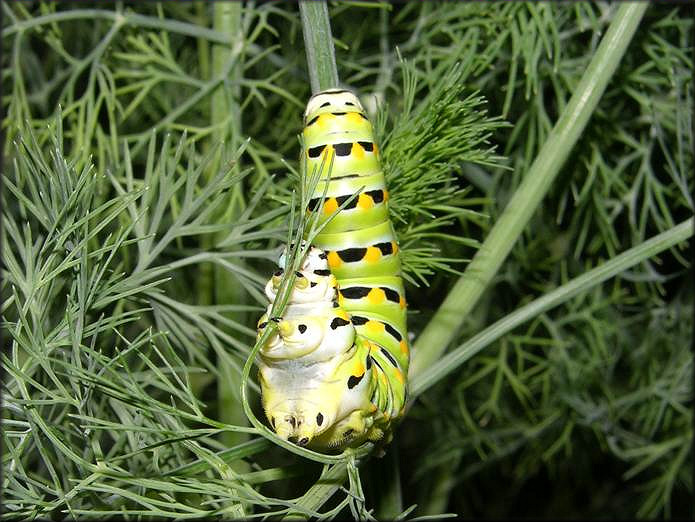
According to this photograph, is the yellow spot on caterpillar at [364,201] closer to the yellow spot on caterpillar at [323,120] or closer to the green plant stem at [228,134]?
the yellow spot on caterpillar at [323,120]

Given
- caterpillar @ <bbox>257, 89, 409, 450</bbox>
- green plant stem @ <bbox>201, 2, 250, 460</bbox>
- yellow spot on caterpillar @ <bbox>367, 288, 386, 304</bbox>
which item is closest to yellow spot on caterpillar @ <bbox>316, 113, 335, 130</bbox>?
caterpillar @ <bbox>257, 89, 409, 450</bbox>

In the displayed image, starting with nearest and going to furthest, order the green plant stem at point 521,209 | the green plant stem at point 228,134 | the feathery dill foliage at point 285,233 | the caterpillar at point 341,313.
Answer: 1. the caterpillar at point 341,313
2. the feathery dill foliage at point 285,233
3. the green plant stem at point 521,209
4. the green plant stem at point 228,134

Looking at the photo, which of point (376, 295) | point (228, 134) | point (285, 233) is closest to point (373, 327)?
point (376, 295)

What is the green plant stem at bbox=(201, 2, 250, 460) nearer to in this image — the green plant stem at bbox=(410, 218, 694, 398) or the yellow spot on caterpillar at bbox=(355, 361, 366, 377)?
the green plant stem at bbox=(410, 218, 694, 398)

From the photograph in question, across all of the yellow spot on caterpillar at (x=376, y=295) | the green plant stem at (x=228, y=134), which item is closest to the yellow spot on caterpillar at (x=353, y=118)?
the yellow spot on caterpillar at (x=376, y=295)

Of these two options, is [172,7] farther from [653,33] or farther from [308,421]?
[308,421]

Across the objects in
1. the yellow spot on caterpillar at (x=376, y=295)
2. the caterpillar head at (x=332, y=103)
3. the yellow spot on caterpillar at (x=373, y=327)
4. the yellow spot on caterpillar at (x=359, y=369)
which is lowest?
the yellow spot on caterpillar at (x=359, y=369)
